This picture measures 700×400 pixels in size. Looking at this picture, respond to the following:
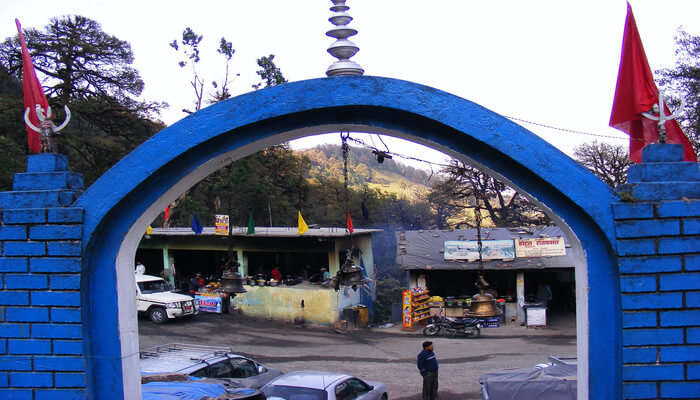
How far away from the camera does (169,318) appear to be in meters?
19.0

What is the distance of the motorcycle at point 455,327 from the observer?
1847 cm

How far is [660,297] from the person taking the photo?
13.5ft

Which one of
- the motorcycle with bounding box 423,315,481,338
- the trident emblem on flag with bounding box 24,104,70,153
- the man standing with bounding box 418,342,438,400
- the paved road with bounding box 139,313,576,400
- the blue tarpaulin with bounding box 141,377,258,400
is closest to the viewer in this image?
the trident emblem on flag with bounding box 24,104,70,153

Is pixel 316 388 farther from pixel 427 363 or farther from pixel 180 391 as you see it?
pixel 427 363

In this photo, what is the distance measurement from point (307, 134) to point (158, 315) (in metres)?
16.1

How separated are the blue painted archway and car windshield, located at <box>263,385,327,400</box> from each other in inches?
145

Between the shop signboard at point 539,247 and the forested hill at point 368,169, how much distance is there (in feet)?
166

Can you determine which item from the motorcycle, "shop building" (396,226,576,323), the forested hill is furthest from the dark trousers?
the forested hill

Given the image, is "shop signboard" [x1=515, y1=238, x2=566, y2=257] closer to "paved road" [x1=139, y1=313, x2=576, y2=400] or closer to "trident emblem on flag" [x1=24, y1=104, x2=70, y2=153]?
"paved road" [x1=139, y1=313, x2=576, y2=400]

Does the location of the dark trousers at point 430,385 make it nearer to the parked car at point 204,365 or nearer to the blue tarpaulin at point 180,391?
the parked car at point 204,365

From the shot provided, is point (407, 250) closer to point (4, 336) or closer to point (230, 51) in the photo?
point (230, 51)

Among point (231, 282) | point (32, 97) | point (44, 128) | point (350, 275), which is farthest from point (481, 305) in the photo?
point (32, 97)

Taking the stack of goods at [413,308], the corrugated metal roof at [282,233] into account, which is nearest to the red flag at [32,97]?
the corrugated metal roof at [282,233]

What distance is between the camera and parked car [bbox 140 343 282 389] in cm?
907
